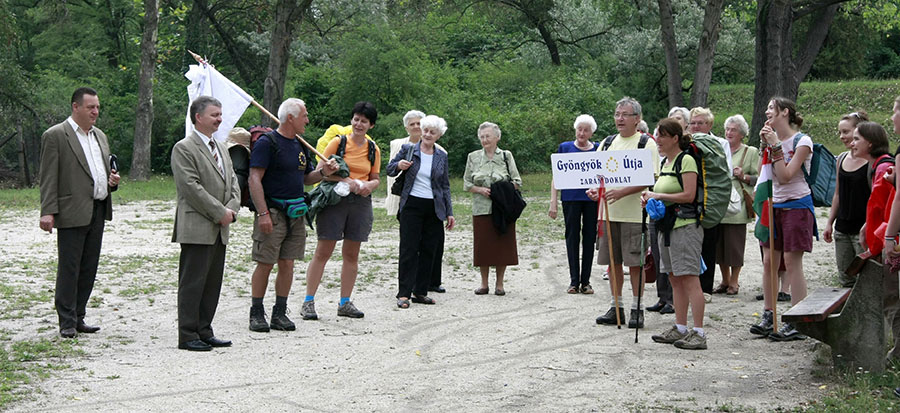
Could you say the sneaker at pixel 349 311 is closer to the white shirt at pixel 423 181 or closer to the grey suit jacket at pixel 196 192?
the white shirt at pixel 423 181

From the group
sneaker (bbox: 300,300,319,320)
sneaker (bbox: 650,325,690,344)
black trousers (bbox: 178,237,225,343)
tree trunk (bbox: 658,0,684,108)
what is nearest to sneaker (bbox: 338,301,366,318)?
sneaker (bbox: 300,300,319,320)

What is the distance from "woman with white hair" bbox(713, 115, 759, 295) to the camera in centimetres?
949

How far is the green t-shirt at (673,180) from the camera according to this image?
709 cm

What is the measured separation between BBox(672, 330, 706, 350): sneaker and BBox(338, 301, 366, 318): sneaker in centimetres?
292

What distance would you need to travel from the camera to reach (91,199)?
7.60 m

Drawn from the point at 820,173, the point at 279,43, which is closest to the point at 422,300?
the point at 820,173

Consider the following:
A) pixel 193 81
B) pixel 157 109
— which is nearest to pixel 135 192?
pixel 157 109

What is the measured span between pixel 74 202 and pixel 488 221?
4.27 metres

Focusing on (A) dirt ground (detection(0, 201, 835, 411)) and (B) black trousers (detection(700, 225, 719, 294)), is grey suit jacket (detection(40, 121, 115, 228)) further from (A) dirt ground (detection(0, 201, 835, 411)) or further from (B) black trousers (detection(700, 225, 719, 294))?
(B) black trousers (detection(700, 225, 719, 294))

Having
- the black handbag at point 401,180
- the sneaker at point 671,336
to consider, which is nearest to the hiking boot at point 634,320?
the sneaker at point 671,336

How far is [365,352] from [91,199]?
A: 2.59 metres

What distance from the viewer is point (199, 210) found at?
6.96 meters

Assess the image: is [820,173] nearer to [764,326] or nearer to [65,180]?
[764,326]

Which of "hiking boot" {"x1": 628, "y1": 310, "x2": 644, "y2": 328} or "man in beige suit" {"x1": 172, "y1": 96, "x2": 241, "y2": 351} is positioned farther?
"hiking boot" {"x1": 628, "y1": 310, "x2": 644, "y2": 328}
